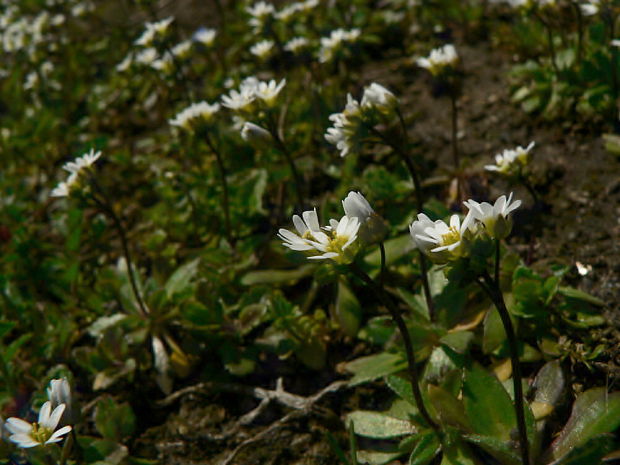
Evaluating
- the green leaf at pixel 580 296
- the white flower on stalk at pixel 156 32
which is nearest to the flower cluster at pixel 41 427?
the green leaf at pixel 580 296

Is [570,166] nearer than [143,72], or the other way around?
[570,166]

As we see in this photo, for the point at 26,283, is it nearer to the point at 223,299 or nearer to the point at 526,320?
the point at 223,299

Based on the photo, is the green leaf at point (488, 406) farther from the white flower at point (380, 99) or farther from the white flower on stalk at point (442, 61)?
the white flower on stalk at point (442, 61)

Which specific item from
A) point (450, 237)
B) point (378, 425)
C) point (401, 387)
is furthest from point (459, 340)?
point (450, 237)

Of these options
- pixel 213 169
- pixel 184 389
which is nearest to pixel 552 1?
pixel 213 169

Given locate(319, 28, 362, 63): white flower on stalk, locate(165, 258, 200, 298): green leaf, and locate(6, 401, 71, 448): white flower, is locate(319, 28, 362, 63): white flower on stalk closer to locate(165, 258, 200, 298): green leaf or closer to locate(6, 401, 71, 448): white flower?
locate(165, 258, 200, 298): green leaf

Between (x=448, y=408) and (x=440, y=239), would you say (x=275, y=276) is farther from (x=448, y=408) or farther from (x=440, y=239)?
(x=440, y=239)
